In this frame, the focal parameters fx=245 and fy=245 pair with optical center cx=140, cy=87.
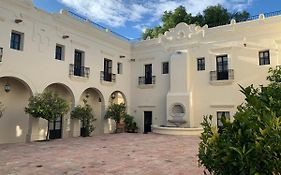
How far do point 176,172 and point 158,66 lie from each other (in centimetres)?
1416

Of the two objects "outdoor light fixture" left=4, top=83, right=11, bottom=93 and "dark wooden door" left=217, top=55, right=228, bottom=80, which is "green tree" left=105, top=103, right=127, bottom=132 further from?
"dark wooden door" left=217, top=55, right=228, bottom=80

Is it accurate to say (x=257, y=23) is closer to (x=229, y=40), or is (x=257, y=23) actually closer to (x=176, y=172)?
(x=229, y=40)

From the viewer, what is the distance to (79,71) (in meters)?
17.0

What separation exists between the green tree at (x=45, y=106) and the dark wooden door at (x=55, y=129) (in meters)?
2.83

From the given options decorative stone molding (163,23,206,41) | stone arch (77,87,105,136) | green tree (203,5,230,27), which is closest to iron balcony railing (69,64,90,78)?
stone arch (77,87,105,136)

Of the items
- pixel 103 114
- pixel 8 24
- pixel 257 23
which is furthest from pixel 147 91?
pixel 8 24

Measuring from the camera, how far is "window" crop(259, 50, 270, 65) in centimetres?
1647

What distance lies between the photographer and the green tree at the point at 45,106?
1297cm

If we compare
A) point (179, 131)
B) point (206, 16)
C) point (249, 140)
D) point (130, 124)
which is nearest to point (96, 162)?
point (249, 140)

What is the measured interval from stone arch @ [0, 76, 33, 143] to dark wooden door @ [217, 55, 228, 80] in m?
12.8

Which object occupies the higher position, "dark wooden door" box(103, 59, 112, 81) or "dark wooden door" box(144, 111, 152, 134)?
"dark wooden door" box(103, 59, 112, 81)

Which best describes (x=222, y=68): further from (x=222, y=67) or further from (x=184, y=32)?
(x=184, y=32)

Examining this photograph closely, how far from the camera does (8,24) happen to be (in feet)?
42.3

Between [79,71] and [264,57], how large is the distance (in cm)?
1268
